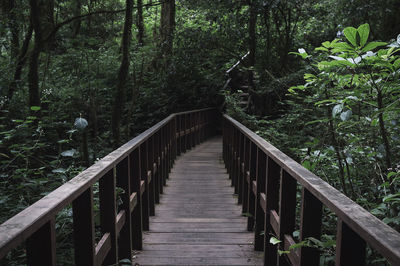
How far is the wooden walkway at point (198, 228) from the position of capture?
3779mm

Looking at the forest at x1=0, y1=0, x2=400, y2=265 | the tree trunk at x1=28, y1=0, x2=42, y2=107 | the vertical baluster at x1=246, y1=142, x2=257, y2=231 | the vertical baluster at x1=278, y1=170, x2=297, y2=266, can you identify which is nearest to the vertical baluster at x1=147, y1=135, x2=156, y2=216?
the forest at x1=0, y1=0, x2=400, y2=265

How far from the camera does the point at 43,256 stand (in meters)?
1.38

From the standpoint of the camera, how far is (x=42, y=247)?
139 centimetres

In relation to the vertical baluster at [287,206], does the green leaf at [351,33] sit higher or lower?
higher

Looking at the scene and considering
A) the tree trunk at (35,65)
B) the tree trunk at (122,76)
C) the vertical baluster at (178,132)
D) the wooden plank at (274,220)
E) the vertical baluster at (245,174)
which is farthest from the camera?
the vertical baluster at (178,132)

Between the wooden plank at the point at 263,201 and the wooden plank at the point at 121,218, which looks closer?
the wooden plank at the point at 121,218

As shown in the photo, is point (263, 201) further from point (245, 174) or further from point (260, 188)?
point (245, 174)

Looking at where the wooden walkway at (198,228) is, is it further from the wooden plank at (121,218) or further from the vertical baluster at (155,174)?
the wooden plank at (121,218)

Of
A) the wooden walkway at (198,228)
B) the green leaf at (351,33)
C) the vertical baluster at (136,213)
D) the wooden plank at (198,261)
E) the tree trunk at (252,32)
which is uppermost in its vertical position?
the tree trunk at (252,32)

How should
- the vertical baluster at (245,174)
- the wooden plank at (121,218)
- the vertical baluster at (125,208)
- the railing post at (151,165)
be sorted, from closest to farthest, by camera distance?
the wooden plank at (121,218), the vertical baluster at (125,208), the railing post at (151,165), the vertical baluster at (245,174)

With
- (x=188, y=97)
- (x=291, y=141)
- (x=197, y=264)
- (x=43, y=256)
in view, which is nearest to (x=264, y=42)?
(x=188, y=97)

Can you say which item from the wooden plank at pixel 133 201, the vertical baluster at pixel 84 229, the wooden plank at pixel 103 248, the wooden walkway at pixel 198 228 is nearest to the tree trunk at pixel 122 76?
the wooden walkway at pixel 198 228

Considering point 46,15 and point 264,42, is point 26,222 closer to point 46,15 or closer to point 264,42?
point 46,15

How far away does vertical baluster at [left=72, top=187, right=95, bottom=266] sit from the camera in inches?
79.0
